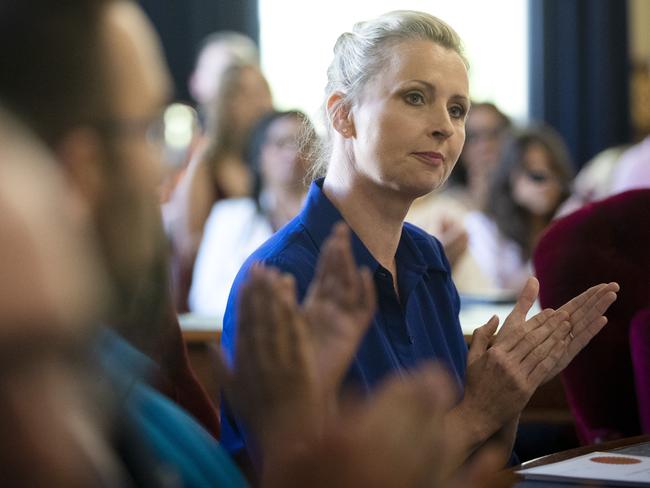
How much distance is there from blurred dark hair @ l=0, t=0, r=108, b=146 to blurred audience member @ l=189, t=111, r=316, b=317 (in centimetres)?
309

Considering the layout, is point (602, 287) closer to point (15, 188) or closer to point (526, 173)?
point (15, 188)

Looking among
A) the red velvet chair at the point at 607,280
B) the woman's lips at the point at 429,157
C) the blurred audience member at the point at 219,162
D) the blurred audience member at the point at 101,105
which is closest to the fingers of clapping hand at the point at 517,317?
the woman's lips at the point at 429,157

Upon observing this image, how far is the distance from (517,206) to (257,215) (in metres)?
1.13

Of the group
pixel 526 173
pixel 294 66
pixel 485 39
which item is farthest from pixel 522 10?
pixel 526 173

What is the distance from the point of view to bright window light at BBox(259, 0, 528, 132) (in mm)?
6336

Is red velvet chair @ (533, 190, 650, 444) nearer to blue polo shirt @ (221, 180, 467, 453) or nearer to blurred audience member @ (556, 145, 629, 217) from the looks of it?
blue polo shirt @ (221, 180, 467, 453)

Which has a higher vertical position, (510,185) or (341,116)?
(341,116)

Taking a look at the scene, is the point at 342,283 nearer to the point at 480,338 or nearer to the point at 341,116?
the point at 480,338

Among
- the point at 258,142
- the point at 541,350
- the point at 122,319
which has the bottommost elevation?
the point at 258,142

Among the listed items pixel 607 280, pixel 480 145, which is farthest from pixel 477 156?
pixel 607 280

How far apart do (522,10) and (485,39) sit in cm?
42

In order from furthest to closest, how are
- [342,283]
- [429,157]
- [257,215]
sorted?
[257,215] < [429,157] < [342,283]

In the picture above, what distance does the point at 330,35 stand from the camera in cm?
645

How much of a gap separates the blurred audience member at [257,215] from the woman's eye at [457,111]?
1.95m
